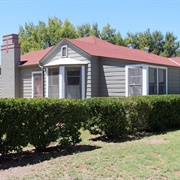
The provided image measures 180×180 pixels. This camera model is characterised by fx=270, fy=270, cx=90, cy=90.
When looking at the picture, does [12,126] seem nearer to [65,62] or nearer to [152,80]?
[65,62]

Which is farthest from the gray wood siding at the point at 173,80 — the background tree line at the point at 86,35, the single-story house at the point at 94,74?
the background tree line at the point at 86,35

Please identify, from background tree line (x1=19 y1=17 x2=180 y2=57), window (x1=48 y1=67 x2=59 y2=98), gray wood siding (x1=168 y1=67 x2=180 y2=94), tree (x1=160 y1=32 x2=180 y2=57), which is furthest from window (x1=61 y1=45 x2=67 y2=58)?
tree (x1=160 y1=32 x2=180 y2=57)

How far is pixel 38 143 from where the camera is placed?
648 centimetres

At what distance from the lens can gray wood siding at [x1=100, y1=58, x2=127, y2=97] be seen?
1340 cm

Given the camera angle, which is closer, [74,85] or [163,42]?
[74,85]

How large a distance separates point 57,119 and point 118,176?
8.02ft

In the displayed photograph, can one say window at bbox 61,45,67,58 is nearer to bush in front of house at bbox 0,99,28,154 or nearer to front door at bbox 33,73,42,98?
front door at bbox 33,73,42,98

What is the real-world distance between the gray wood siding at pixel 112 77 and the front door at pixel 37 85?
412 cm

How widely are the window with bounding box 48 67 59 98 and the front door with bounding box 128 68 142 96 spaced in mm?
3946

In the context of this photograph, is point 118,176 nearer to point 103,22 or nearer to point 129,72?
point 129,72

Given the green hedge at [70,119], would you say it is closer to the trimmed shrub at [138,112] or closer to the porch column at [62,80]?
the trimmed shrub at [138,112]

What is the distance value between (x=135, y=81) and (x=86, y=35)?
28574mm

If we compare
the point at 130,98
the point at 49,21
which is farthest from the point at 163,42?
the point at 130,98

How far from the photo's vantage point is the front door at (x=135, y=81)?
517 inches
